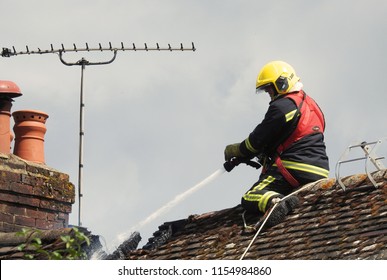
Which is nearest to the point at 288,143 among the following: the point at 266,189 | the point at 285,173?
the point at 285,173

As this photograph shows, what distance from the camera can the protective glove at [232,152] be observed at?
1506 centimetres

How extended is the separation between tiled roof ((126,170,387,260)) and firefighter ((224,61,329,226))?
8.3 inches

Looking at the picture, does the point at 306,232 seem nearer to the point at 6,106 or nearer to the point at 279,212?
the point at 279,212

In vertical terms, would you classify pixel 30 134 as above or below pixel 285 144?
above

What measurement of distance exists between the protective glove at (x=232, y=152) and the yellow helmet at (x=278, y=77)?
0.64 m

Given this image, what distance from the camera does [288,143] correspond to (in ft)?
47.9

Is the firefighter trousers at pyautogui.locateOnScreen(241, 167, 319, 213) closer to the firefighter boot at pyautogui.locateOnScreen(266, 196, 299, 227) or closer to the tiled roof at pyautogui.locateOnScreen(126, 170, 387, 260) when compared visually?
the tiled roof at pyautogui.locateOnScreen(126, 170, 387, 260)

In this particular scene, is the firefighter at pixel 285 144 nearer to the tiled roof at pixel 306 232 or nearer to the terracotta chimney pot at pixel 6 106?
Result: the tiled roof at pixel 306 232

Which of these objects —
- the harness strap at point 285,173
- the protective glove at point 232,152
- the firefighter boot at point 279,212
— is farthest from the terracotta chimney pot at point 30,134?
the firefighter boot at point 279,212

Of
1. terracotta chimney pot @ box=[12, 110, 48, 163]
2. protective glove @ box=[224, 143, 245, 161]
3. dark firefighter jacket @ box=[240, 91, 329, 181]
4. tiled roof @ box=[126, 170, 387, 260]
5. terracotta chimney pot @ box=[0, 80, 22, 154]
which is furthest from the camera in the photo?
terracotta chimney pot @ box=[12, 110, 48, 163]

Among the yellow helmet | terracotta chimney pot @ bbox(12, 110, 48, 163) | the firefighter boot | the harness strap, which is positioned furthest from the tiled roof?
terracotta chimney pot @ bbox(12, 110, 48, 163)

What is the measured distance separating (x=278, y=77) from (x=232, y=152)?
962mm

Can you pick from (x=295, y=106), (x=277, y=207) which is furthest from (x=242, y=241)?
(x=295, y=106)

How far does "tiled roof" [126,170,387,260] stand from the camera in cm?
1277
